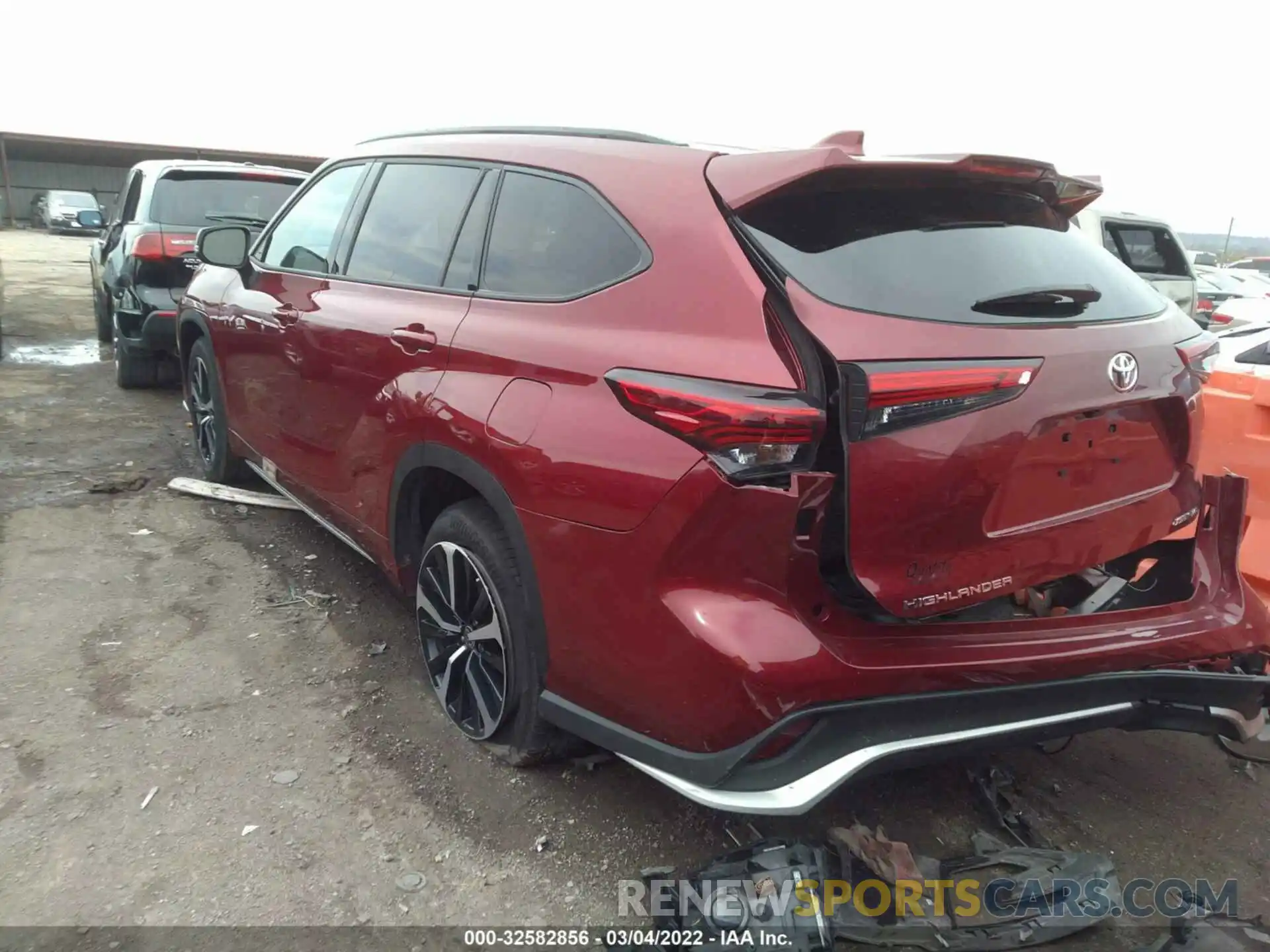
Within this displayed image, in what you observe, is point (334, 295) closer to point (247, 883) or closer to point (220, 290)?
point (220, 290)

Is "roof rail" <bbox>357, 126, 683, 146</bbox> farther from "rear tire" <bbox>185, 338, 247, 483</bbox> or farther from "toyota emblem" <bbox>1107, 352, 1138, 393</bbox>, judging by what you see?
"rear tire" <bbox>185, 338, 247, 483</bbox>

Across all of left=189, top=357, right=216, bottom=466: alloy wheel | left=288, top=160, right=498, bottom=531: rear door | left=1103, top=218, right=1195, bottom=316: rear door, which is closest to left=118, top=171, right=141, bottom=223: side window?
A: left=189, top=357, right=216, bottom=466: alloy wheel

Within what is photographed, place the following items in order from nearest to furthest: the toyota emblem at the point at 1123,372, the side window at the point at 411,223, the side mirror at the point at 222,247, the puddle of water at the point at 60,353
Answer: the toyota emblem at the point at 1123,372 → the side window at the point at 411,223 → the side mirror at the point at 222,247 → the puddle of water at the point at 60,353

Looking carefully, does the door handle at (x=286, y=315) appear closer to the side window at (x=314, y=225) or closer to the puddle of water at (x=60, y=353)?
the side window at (x=314, y=225)

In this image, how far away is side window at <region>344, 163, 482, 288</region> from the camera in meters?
3.08

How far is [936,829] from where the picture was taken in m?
2.72

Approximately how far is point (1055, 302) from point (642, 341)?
1.05 m

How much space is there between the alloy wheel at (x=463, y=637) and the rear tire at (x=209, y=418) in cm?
238

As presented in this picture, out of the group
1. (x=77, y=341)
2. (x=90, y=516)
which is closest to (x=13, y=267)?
(x=77, y=341)

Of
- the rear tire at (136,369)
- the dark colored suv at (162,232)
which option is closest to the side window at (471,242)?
the dark colored suv at (162,232)

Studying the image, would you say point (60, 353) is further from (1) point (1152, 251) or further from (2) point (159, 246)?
(1) point (1152, 251)

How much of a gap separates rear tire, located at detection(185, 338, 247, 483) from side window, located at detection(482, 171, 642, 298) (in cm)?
263

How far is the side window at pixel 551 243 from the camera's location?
2.44m

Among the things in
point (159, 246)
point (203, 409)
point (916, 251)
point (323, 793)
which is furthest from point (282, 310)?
point (159, 246)
